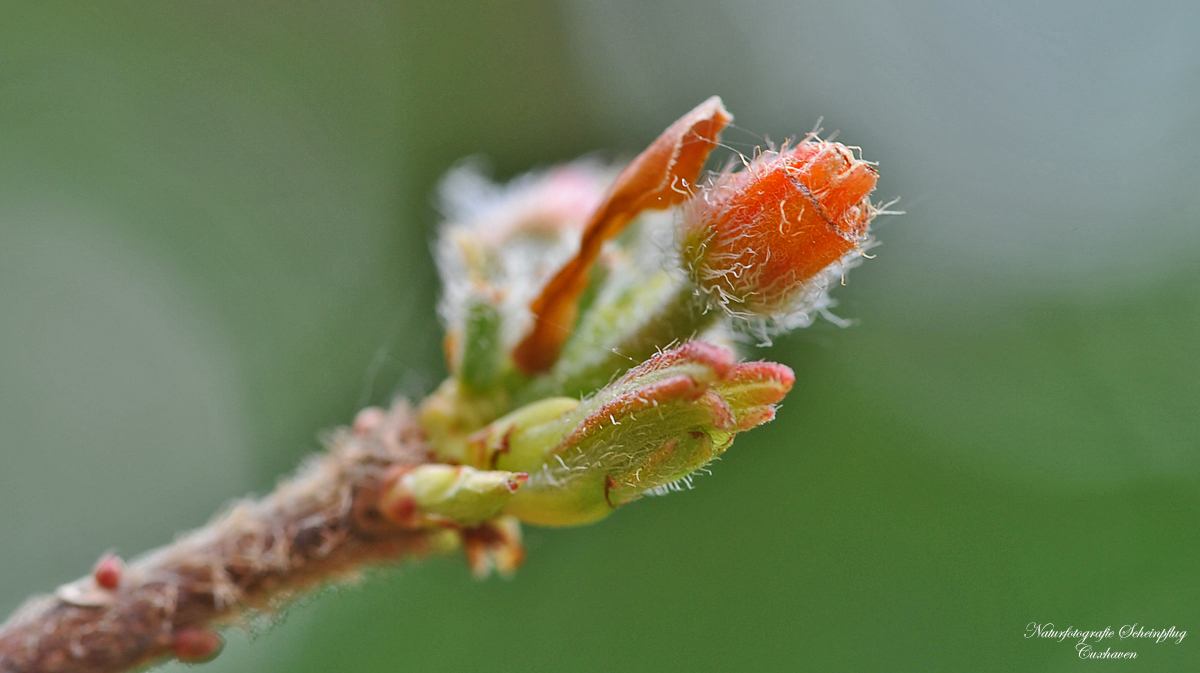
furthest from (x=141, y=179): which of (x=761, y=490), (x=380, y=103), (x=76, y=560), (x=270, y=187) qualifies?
(x=761, y=490)

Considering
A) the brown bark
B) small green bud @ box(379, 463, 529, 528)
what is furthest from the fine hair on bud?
the brown bark

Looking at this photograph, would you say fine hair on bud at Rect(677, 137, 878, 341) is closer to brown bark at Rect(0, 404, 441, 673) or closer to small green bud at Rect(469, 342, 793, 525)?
small green bud at Rect(469, 342, 793, 525)

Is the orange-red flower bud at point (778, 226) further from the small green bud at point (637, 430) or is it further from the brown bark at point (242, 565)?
the brown bark at point (242, 565)

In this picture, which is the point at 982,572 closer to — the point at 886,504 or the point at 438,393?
the point at 886,504

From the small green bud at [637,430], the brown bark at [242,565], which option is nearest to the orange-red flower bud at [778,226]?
the small green bud at [637,430]

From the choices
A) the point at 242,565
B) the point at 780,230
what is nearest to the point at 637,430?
the point at 780,230

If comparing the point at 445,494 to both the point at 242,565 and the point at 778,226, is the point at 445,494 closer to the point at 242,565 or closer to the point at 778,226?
the point at 242,565
